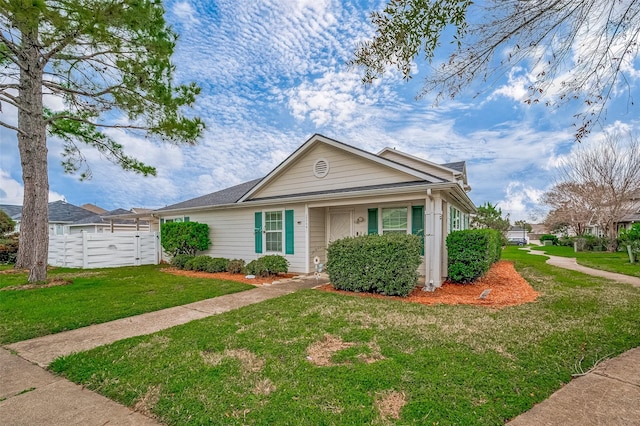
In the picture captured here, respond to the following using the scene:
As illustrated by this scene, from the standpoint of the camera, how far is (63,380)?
321cm

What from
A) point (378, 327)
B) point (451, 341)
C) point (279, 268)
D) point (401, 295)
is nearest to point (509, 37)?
point (451, 341)

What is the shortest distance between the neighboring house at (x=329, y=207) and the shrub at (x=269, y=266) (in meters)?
0.84

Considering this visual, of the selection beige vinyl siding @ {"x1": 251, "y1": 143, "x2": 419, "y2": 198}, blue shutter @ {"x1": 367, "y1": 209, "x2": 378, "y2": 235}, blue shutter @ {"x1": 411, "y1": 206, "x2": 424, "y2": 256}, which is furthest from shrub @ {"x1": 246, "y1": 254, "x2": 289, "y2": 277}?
blue shutter @ {"x1": 411, "y1": 206, "x2": 424, "y2": 256}

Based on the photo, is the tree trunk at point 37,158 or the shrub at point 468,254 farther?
the tree trunk at point 37,158


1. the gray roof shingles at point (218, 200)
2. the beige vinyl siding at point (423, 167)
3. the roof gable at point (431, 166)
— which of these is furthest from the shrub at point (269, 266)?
the roof gable at point (431, 166)

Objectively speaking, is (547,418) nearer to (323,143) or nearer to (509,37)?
(509,37)

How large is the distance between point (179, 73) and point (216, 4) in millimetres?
2671

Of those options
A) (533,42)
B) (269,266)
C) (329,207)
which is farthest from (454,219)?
(533,42)

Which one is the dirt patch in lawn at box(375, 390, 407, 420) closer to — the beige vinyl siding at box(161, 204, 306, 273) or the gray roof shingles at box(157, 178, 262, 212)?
the beige vinyl siding at box(161, 204, 306, 273)

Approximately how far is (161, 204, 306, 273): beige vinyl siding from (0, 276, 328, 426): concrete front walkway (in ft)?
15.4

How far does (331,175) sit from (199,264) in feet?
19.8

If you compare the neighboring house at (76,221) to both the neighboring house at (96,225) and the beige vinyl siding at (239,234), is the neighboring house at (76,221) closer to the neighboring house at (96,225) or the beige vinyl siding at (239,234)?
the neighboring house at (96,225)

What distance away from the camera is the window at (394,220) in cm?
952

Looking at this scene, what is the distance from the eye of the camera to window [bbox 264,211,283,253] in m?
11.3
